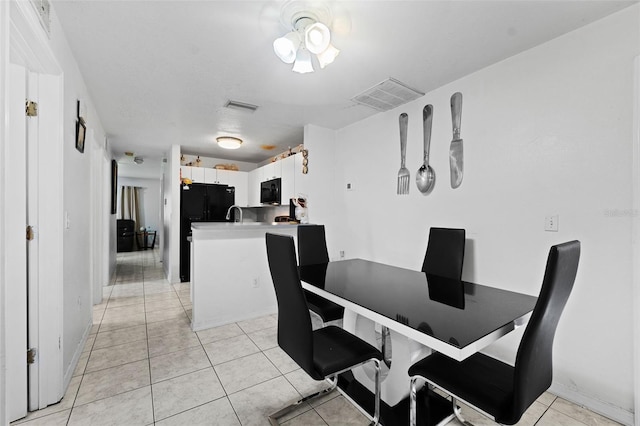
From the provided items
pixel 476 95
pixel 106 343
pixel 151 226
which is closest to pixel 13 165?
pixel 106 343

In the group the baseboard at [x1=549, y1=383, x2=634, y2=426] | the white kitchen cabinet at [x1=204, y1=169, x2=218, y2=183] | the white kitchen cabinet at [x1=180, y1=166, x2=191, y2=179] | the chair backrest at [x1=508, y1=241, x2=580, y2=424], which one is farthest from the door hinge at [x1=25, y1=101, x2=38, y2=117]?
the baseboard at [x1=549, y1=383, x2=634, y2=426]

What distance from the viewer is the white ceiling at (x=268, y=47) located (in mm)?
1629

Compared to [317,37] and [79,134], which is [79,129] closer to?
[79,134]

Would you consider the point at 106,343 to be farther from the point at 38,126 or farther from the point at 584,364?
the point at 584,364

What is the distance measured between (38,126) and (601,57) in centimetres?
341

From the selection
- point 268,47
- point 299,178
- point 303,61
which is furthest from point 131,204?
point 303,61

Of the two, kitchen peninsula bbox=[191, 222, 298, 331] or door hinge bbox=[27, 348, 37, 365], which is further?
kitchen peninsula bbox=[191, 222, 298, 331]

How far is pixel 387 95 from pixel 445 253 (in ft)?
5.19

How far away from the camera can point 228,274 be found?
314cm

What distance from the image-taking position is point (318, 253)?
2.78 metres

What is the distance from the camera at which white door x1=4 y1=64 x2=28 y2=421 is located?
1.59 meters

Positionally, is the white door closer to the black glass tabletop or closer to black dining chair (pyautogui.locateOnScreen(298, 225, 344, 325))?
the black glass tabletop

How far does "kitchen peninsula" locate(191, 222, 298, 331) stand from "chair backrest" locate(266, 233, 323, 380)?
1.72 metres

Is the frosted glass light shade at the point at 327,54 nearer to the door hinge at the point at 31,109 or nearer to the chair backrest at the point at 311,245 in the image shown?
the chair backrest at the point at 311,245
